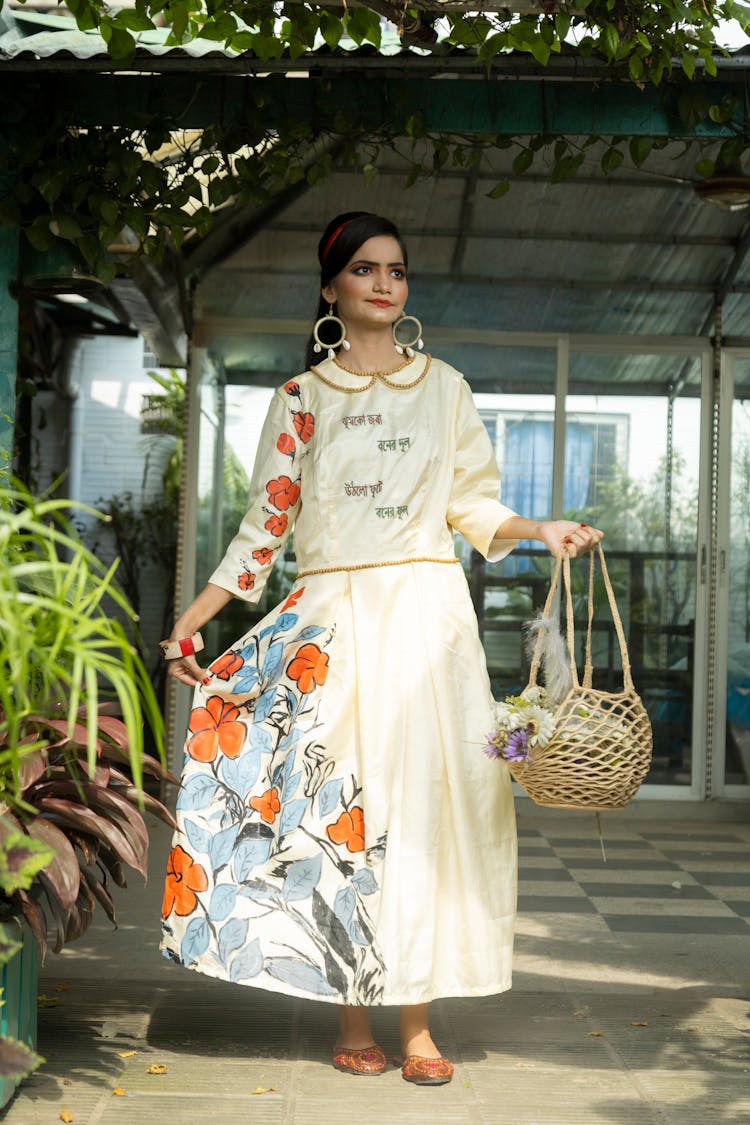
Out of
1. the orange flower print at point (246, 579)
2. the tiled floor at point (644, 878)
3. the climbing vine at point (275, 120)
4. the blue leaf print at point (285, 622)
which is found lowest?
the tiled floor at point (644, 878)

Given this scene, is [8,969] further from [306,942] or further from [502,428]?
[502,428]

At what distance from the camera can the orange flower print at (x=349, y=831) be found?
9.59 feet

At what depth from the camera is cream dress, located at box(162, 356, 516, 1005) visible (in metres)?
2.90

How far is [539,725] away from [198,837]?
2.59ft

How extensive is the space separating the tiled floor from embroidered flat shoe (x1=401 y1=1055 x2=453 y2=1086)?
1.68 meters

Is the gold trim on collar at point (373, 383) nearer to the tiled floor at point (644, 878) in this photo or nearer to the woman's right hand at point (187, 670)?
the woman's right hand at point (187, 670)

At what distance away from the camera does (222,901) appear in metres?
2.94

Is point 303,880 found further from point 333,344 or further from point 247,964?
point 333,344

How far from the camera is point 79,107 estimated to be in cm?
393

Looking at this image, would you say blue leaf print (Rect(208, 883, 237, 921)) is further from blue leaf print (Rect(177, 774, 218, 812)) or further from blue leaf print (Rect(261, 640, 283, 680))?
blue leaf print (Rect(261, 640, 283, 680))

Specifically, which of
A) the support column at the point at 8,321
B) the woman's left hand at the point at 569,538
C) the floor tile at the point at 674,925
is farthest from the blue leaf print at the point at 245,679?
the floor tile at the point at 674,925

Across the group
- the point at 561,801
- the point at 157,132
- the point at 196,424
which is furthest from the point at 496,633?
the point at 561,801

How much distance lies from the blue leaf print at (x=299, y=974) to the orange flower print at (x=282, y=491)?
1.02m

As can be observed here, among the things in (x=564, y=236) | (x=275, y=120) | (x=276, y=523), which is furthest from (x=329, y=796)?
(x=564, y=236)
